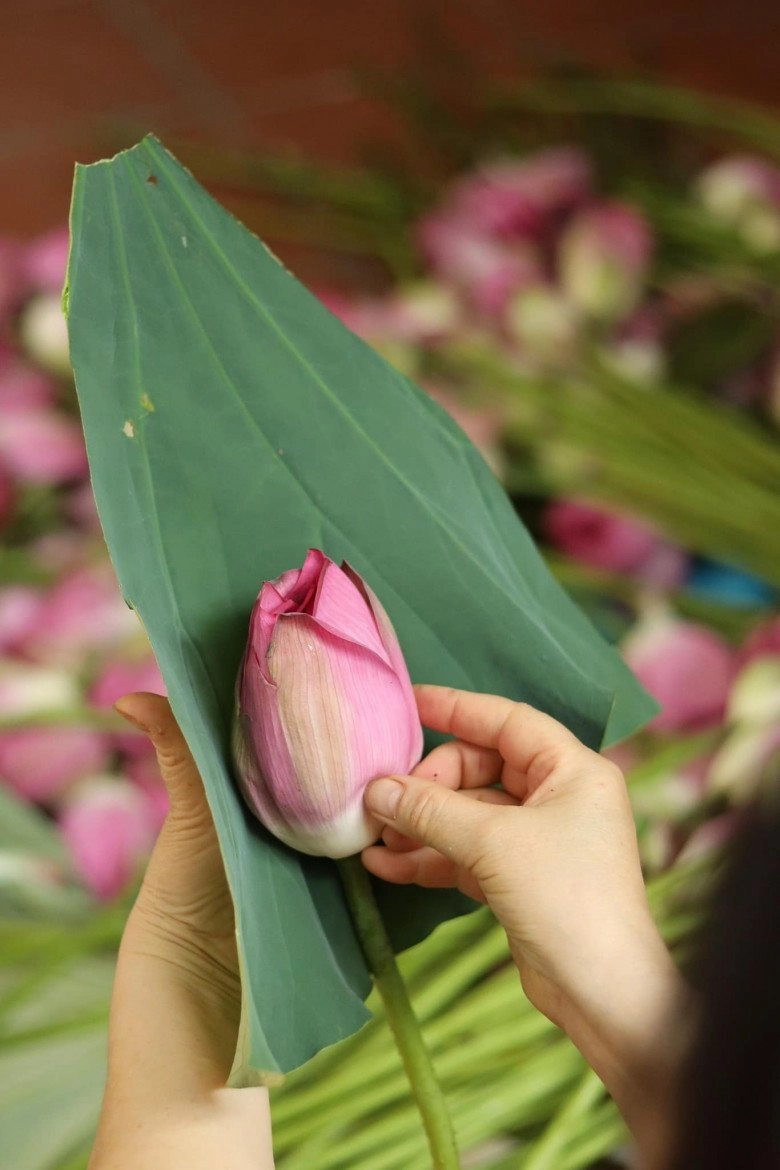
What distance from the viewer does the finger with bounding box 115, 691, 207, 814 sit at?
0.30 metres

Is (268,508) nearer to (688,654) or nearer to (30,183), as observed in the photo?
(688,654)

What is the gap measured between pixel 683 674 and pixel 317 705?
0.28 m

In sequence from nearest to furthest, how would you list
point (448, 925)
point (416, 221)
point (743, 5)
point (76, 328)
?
point (76, 328), point (448, 925), point (416, 221), point (743, 5)

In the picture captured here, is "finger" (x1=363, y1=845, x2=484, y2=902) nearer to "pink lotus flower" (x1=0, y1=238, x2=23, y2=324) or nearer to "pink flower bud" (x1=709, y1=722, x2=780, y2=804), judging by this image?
"pink flower bud" (x1=709, y1=722, x2=780, y2=804)

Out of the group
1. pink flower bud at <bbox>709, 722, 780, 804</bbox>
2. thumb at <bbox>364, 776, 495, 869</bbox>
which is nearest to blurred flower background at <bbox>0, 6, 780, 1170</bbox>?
pink flower bud at <bbox>709, 722, 780, 804</bbox>

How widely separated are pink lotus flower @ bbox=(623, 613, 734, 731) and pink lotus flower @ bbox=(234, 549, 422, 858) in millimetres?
242

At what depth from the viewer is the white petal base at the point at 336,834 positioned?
269 millimetres

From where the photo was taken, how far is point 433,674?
310 mm

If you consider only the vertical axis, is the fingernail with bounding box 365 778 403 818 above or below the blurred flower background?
below

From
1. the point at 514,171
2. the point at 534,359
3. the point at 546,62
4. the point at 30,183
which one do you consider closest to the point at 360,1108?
the point at 534,359

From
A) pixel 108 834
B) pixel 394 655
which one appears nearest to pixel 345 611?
pixel 394 655

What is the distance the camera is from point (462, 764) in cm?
31

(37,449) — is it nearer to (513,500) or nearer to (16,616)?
(16,616)

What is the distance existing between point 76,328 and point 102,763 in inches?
11.2
